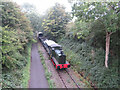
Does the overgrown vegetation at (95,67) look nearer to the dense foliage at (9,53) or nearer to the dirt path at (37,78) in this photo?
the dirt path at (37,78)

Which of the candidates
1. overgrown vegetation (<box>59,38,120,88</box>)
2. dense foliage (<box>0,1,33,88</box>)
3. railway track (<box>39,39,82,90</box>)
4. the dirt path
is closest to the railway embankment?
railway track (<box>39,39,82,90</box>)

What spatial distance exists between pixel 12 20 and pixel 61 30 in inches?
458

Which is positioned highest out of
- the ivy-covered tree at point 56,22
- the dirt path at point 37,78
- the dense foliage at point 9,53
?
the ivy-covered tree at point 56,22

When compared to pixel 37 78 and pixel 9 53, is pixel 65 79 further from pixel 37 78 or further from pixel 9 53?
pixel 9 53

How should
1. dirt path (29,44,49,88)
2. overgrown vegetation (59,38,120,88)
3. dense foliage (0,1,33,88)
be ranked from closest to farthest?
dense foliage (0,1,33,88) → overgrown vegetation (59,38,120,88) → dirt path (29,44,49,88)

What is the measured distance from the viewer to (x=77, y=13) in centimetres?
676

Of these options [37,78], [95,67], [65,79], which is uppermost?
[95,67]

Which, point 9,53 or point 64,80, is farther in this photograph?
point 64,80

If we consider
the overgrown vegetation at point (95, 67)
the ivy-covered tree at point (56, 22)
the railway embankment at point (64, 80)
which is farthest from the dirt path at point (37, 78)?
the ivy-covered tree at point (56, 22)

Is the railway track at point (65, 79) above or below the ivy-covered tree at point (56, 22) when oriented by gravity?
below

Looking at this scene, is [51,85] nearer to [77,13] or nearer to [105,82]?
[105,82]

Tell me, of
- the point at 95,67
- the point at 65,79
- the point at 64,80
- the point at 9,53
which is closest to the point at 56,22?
the point at 95,67

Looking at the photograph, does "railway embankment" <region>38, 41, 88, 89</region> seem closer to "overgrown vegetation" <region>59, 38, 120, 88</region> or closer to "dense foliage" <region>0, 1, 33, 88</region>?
"overgrown vegetation" <region>59, 38, 120, 88</region>

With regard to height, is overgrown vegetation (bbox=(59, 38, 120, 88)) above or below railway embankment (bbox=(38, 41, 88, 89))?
above
